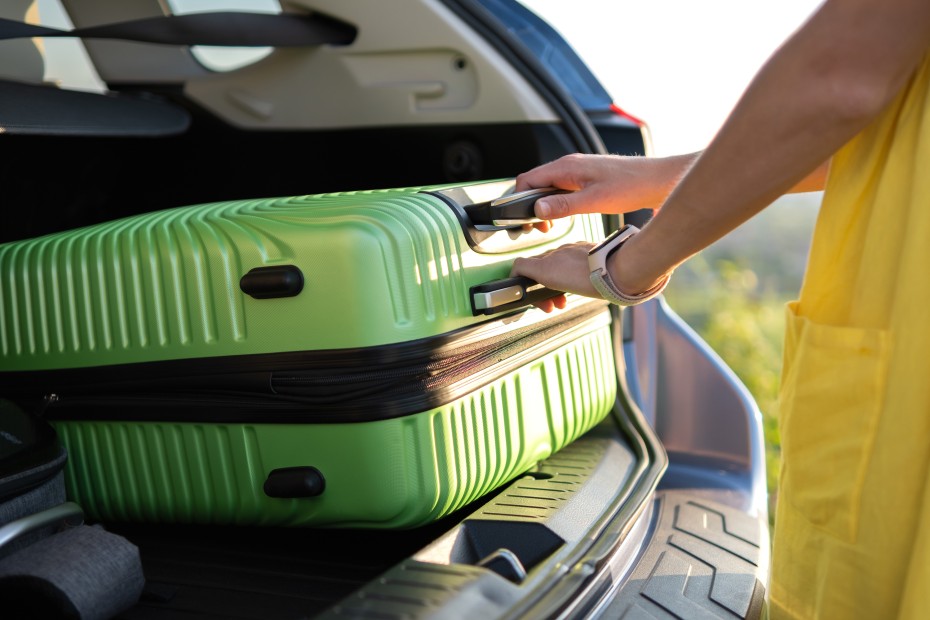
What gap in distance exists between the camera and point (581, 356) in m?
1.63

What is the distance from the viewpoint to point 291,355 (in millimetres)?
1249

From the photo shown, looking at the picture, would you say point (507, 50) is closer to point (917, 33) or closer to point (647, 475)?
point (647, 475)

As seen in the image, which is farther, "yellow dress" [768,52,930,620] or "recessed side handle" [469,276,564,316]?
"recessed side handle" [469,276,564,316]

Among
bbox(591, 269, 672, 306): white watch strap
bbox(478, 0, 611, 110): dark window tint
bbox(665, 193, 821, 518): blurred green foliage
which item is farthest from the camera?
bbox(665, 193, 821, 518): blurred green foliage

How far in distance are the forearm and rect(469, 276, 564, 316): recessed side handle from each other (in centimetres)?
37

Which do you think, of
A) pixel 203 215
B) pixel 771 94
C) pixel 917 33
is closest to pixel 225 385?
pixel 203 215

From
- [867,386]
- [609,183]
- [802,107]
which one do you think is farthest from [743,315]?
[802,107]

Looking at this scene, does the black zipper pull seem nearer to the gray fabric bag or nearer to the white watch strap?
the gray fabric bag

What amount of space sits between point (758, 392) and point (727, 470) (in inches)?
212

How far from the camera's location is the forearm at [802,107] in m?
0.84

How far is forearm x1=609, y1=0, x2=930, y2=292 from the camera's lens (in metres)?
0.84

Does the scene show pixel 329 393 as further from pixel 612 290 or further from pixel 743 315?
pixel 743 315

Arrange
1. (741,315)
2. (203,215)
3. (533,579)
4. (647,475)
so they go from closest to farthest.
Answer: (533,579) → (203,215) → (647,475) → (741,315)

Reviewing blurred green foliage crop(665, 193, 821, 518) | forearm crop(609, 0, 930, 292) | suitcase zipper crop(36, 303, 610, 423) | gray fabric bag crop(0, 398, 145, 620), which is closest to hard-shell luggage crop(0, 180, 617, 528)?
suitcase zipper crop(36, 303, 610, 423)
